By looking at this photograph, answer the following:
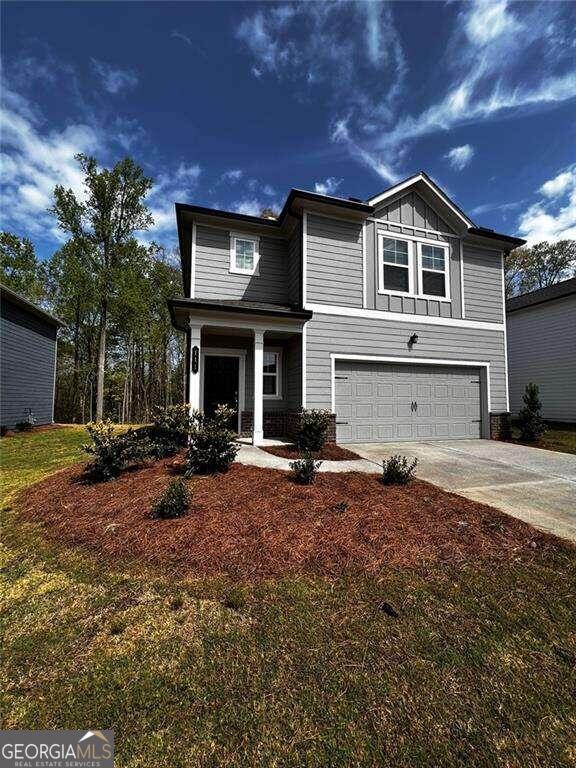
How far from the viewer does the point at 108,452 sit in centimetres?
520

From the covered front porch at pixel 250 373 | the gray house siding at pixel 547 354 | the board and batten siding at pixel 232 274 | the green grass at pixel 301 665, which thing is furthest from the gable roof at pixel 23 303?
the gray house siding at pixel 547 354

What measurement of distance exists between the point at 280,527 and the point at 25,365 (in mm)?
14027

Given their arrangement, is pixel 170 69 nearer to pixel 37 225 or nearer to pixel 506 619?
pixel 506 619

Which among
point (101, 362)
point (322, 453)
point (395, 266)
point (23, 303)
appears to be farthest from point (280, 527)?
point (101, 362)

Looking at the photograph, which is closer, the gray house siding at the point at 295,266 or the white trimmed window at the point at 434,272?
the gray house siding at the point at 295,266

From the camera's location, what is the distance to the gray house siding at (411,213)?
955cm

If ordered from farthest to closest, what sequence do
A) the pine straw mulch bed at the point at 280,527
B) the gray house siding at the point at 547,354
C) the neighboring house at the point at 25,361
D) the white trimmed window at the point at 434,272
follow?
the gray house siding at the point at 547,354, the neighboring house at the point at 25,361, the white trimmed window at the point at 434,272, the pine straw mulch bed at the point at 280,527

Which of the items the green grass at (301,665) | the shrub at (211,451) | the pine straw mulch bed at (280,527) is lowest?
the green grass at (301,665)

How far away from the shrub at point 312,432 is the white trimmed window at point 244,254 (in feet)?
16.1

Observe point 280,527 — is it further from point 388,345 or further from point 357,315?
point 388,345

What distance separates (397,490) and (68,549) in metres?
4.09

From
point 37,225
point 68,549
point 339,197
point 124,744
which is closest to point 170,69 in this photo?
point 339,197

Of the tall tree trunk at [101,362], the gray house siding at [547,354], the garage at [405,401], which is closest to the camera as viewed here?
the garage at [405,401]

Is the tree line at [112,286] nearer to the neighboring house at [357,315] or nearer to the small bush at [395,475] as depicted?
the neighboring house at [357,315]
